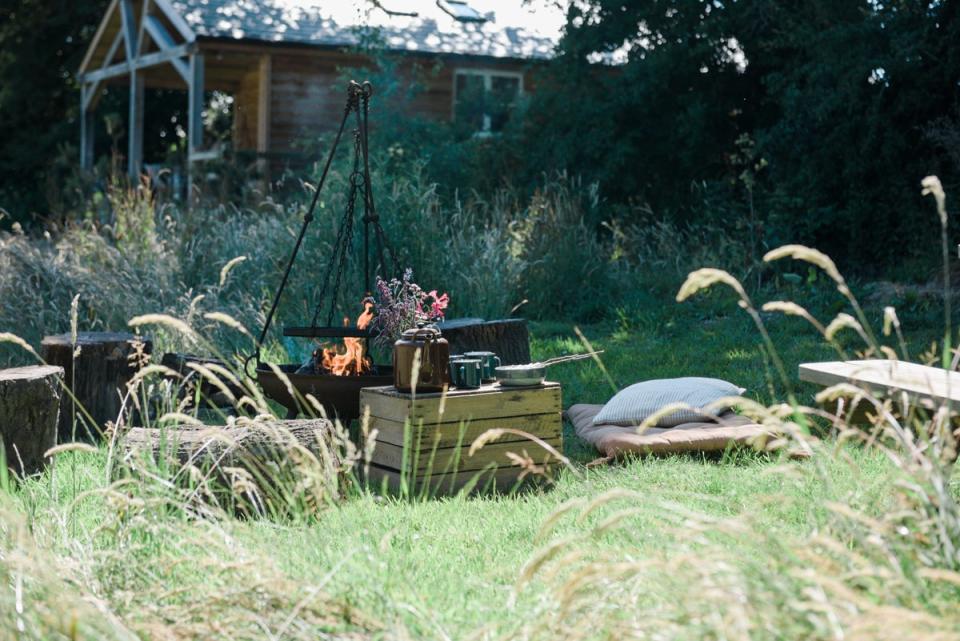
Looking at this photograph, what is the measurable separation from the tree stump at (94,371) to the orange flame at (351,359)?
110 cm

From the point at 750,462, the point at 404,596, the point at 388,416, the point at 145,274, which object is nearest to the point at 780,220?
the point at 145,274

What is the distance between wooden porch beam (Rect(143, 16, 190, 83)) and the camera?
1625cm

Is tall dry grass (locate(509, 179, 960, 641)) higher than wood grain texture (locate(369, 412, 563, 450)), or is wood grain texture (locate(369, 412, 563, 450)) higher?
tall dry grass (locate(509, 179, 960, 641))

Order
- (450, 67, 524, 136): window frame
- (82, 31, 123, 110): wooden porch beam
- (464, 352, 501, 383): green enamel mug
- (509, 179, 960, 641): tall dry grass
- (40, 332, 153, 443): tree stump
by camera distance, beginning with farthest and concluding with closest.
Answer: (82, 31, 123, 110): wooden porch beam
(450, 67, 524, 136): window frame
(40, 332, 153, 443): tree stump
(464, 352, 501, 383): green enamel mug
(509, 179, 960, 641): tall dry grass

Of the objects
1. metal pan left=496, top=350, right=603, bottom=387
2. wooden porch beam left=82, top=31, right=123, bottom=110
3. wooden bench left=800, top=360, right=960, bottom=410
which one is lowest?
metal pan left=496, top=350, right=603, bottom=387

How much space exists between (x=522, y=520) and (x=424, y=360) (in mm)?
909

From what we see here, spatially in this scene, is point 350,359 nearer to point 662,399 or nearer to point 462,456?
point 462,456

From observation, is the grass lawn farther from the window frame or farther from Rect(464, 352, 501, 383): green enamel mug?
the window frame

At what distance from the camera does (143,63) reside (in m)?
17.8

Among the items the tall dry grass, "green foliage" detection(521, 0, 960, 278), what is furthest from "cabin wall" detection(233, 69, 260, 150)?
the tall dry grass

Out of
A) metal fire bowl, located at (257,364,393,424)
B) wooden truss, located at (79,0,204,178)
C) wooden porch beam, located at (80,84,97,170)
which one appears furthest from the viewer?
wooden porch beam, located at (80,84,97,170)

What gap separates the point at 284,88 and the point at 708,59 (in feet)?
21.7

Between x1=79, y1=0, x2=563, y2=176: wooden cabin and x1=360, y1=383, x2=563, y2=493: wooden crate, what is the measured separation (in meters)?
11.2

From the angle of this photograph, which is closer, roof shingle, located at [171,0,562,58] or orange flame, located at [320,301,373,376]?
orange flame, located at [320,301,373,376]
